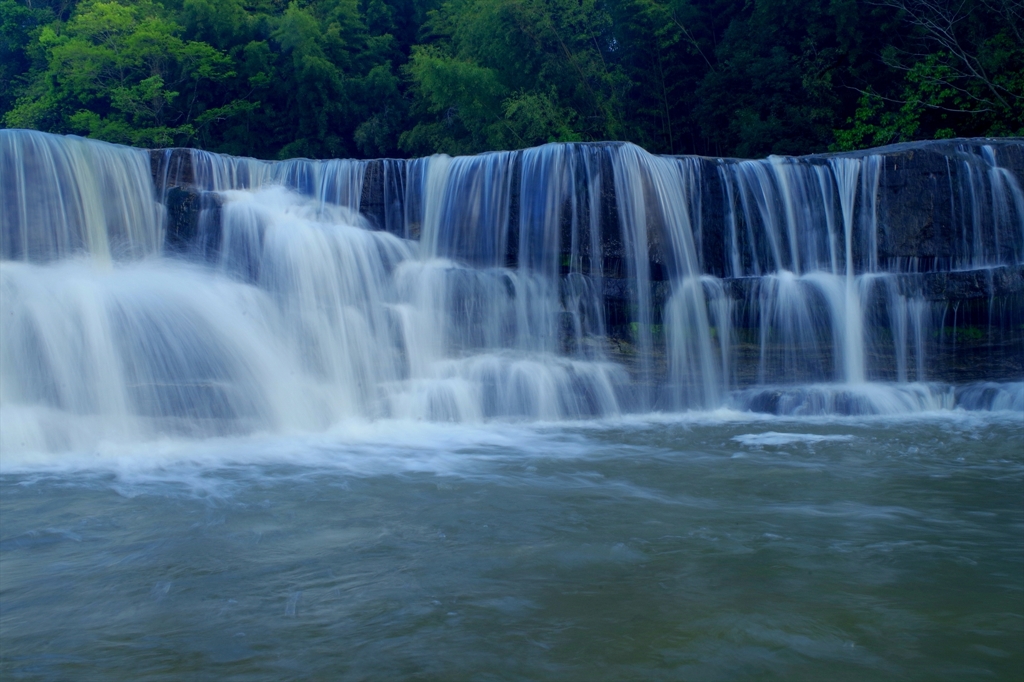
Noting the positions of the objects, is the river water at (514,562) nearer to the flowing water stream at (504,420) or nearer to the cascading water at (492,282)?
the flowing water stream at (504,420)

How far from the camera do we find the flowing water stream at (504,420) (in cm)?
391

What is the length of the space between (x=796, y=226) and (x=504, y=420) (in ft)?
17.6

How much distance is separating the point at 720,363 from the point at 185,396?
642cm

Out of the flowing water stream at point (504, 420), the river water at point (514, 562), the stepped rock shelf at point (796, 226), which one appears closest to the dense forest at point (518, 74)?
the stepped rock shelf at point (796, 226)

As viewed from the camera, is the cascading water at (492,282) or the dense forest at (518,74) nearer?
the cascading water at (492,282)

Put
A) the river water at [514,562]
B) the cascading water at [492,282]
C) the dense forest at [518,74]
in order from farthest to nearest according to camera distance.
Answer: the dense forest at [518,74] → the cascading water at [492,282] → the river water at [514,562]

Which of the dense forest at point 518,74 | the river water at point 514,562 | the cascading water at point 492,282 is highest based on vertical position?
the dense forest at point 518,74

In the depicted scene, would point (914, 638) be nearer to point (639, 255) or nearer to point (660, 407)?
point (660, 407)

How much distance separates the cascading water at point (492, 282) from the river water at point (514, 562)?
160 cm

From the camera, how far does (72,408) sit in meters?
8.07

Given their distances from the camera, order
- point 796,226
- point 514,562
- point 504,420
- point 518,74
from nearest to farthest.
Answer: point 514,562 → point 504,420 → point 796,226 → point 518,74

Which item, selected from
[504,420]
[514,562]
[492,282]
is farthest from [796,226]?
[514,562]

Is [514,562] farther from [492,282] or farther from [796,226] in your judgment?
[796,226]

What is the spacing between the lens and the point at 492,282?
1126cm
